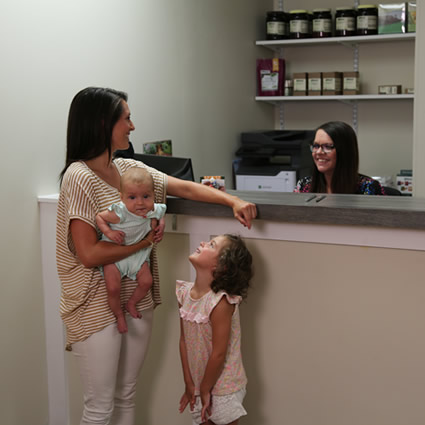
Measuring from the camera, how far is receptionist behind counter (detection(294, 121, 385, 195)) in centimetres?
267

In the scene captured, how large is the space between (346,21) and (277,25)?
0.50 meters

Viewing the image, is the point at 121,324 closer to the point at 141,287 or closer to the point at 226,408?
the point at 141,287

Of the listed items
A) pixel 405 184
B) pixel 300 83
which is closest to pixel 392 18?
pixel 300 83

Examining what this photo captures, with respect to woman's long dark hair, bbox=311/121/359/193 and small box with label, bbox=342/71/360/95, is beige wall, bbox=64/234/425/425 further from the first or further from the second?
small box with label, bbox=342/71/360/95

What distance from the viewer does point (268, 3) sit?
4.62 metres

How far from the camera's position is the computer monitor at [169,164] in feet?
7.36

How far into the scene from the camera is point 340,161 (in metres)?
2.68

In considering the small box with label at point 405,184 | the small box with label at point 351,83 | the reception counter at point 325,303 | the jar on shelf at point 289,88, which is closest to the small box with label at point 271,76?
the jar on shelf at point 289,88

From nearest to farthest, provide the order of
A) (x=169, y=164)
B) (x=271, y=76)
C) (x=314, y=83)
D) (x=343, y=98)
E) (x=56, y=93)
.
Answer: (x=169, y=164) < (x=56, y=93) < (x=343, y=98) < (x=314, y=83) < (x=271, y=76)

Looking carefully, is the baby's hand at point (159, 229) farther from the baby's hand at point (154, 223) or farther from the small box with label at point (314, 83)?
the small box with label at point (314, 83)

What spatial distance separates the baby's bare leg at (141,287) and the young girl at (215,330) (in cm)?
12

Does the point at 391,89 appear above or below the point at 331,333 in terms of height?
above

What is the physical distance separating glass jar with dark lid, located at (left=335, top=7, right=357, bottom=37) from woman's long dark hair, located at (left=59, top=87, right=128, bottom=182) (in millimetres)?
2847

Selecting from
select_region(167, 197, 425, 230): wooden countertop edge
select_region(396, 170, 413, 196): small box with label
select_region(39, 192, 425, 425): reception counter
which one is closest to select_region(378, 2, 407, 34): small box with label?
select_region(396, 170, 413, 196): small box with label
